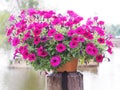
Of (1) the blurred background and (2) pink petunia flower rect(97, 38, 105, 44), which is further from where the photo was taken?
(1) the blurred background

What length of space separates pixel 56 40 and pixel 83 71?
5.98 feet

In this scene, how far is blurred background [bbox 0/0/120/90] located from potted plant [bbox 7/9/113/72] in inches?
65.4

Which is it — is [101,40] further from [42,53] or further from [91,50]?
[42,53]

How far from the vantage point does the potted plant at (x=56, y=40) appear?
1101 mm

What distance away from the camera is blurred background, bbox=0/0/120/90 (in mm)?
2865

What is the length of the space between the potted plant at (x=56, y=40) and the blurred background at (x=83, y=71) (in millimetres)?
1661

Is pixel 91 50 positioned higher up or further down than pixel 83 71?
higher up

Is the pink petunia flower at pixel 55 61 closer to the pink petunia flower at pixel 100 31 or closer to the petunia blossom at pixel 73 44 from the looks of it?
the petunia blossom at pixel 73 44

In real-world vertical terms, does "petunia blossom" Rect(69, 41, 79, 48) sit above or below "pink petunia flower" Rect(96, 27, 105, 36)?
below

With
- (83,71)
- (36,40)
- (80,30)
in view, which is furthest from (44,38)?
(83,71)

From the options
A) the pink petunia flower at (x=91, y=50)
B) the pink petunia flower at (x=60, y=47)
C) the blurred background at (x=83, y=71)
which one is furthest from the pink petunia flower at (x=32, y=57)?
the blurred background at (x=83, y=71)

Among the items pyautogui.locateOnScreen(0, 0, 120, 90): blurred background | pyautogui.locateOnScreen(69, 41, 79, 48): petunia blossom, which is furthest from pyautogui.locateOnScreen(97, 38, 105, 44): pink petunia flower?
pyautogui.locateOnScreen(0, 0, 120, 90): blurred background

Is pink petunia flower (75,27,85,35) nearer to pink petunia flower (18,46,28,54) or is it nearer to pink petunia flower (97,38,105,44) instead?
pink petunia flower (97,38,105,44)

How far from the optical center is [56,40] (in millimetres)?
1104
